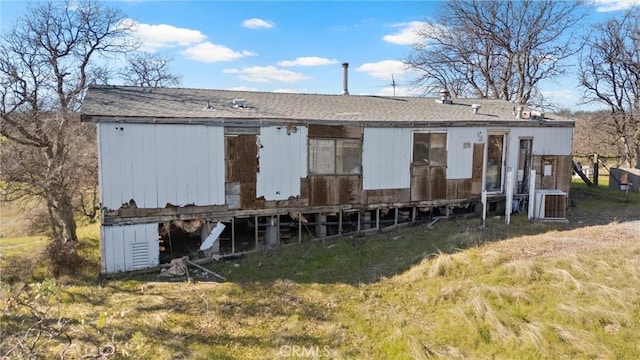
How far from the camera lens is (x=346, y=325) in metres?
6.50

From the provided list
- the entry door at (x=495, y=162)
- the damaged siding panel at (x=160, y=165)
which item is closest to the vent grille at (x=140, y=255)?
the damaged siding panel at (x=160, y=165)

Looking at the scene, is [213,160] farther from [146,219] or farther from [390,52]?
[390,52]

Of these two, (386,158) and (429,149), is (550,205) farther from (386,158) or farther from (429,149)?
(386,158)

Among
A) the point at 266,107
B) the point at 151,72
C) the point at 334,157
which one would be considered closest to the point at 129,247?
the point at 266,107

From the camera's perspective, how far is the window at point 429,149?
443 inches

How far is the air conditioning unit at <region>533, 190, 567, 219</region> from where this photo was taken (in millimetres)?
11336

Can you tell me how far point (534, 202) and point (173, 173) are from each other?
380 inches

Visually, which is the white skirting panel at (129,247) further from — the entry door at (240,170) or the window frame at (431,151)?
the window frame at (431,151)

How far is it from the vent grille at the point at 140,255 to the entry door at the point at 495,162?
31.2ft

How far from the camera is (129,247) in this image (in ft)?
29.3

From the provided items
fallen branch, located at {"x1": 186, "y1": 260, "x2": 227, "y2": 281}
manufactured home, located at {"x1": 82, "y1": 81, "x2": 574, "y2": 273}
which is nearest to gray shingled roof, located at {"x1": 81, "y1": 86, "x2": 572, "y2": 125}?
manufactured home, located at {"x1": 82, "y1": 81, "x2": 574, "y2": 273}

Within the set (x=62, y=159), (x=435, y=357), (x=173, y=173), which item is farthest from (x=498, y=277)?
(x=62, y=159)

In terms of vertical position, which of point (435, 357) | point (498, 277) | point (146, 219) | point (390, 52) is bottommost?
point (435, 357)

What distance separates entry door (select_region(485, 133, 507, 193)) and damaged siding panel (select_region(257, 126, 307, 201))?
5.75 meters
